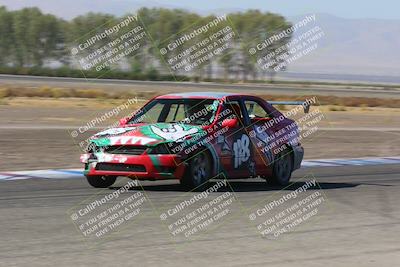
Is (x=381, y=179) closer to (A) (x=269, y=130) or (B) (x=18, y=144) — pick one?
(A) (x=269, y=130)

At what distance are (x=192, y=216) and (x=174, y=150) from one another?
1973 millimetres

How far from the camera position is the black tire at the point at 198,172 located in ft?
36.7

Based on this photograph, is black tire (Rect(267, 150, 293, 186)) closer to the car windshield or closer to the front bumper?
the car windshield

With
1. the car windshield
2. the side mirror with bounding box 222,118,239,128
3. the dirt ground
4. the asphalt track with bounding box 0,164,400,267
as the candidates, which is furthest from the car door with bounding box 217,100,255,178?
the dirt ground

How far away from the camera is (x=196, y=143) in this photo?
36.8ft

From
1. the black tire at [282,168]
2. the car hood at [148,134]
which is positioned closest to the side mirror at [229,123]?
the car hood at [148,134]

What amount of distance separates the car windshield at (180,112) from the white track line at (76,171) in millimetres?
2129

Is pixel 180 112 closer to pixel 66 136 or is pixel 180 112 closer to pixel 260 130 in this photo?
pixel 260 130

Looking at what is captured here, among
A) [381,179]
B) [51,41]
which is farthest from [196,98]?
[51,41]

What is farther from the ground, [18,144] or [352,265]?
[18,144]

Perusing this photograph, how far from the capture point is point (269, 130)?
1278 cm

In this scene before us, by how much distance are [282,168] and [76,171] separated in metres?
3.94

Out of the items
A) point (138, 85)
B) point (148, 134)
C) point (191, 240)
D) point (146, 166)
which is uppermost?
point (148, 134)

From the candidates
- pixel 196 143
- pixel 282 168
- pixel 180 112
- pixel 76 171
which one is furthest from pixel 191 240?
pixel 76 171
